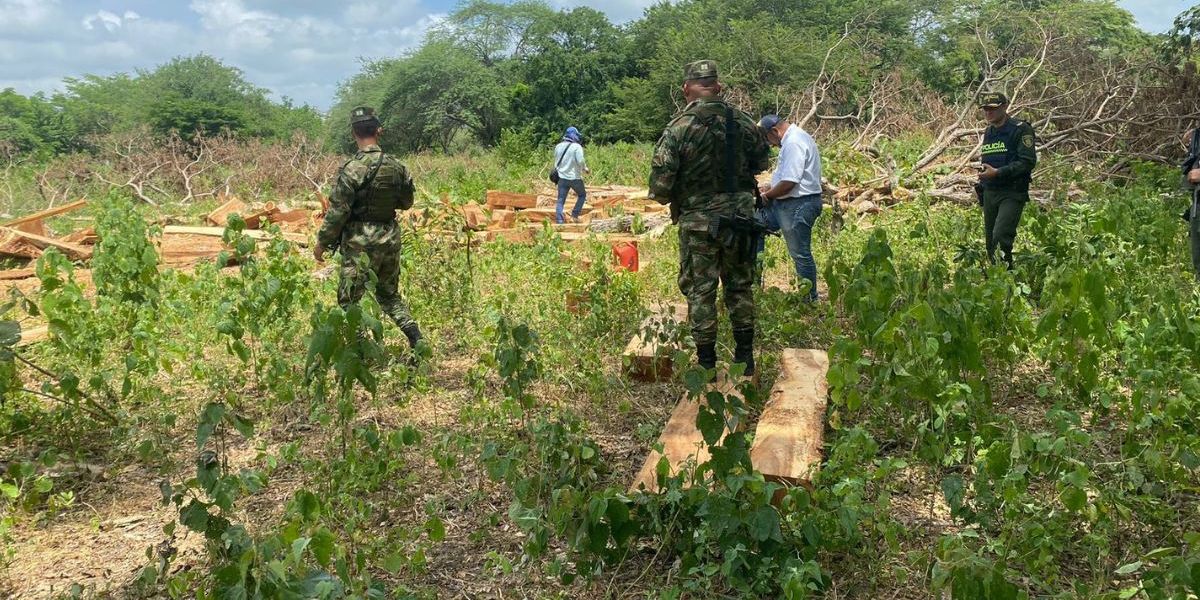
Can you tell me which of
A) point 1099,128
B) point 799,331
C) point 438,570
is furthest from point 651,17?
point 438,570

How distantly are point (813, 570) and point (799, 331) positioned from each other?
121 inches

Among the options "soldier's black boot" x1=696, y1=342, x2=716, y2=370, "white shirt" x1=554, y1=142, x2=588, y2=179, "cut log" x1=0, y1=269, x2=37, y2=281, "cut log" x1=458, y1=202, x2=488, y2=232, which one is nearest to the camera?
"soldier's black boot" x1=696, y1=342, x2=716, y2=370

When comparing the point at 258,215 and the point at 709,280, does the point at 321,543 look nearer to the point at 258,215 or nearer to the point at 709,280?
the point at 709,280

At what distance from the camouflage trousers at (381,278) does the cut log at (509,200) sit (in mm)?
7525

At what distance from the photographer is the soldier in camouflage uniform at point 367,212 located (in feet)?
15.8

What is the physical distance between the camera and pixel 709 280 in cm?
435

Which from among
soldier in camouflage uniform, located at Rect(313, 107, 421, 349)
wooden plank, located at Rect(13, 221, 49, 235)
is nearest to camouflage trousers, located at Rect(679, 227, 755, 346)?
soldier in camouflage uniform, located at Rect(313, 107, 421, 349)

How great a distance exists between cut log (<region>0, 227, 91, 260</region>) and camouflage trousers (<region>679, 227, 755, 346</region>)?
6.98 metres

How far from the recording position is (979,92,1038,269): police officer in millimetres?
5895

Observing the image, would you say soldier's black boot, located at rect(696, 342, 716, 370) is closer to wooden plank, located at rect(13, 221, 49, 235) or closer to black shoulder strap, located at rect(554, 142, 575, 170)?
black shoulder strap, located at rect(554, 142, 575, 170)

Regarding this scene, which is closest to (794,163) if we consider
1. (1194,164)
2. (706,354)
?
(706,354)

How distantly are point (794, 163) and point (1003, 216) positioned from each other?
1.62 meters

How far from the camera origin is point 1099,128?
36.9ft

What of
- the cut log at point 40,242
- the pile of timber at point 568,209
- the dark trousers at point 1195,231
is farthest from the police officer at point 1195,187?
the cut log at point 40,242
